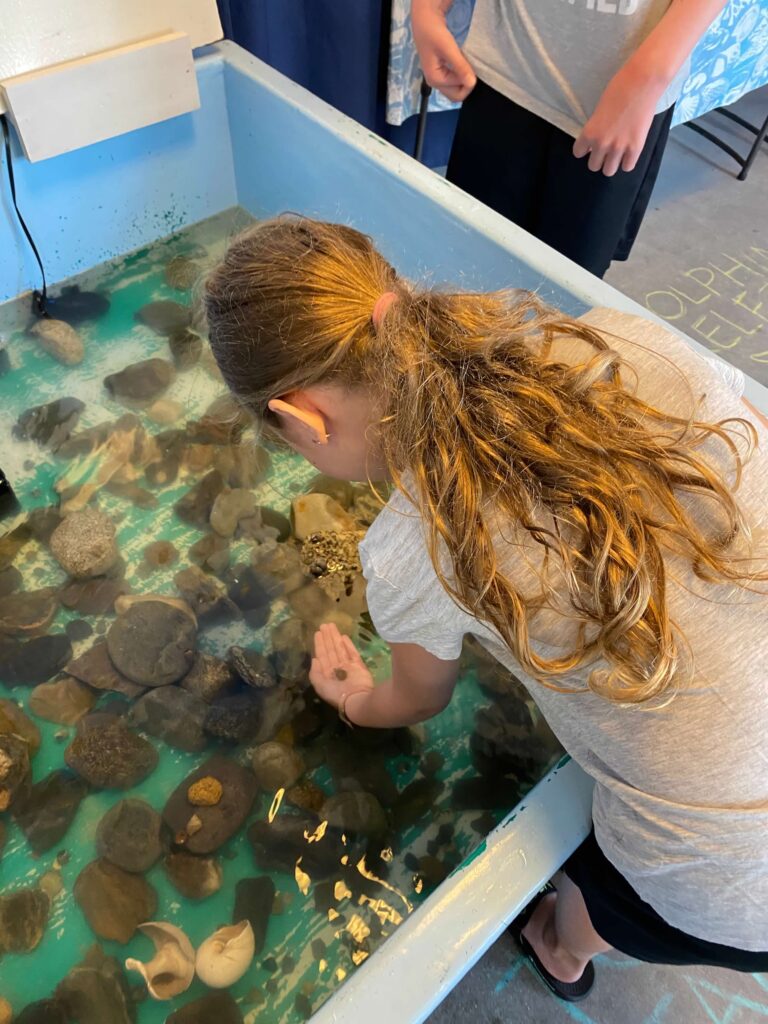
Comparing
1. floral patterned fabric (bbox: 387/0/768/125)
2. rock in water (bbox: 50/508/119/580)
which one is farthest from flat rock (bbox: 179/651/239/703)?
floral patterned fabric (bbox: 387/0/768/125)

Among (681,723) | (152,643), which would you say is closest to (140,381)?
(152,643)

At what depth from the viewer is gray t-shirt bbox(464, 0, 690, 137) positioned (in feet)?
3.34

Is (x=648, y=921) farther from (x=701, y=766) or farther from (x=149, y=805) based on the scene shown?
(x=149, y=805)

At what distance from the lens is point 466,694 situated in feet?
3.54

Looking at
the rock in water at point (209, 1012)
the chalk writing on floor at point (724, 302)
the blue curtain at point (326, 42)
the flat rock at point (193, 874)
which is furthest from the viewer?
the chalk writing on floor at point (724, 302)

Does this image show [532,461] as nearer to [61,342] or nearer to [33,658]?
[33,658]

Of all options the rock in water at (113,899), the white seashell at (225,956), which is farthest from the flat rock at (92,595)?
the white seashell at (225,956)

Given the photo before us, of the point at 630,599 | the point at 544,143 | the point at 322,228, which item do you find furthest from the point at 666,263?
the point at 630,599

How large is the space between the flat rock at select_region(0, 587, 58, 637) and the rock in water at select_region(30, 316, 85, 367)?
482 mm

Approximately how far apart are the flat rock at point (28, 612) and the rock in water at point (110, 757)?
0.20m

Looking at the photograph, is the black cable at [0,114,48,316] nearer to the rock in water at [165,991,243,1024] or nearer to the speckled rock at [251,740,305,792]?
the speckled rock at [251,740,305,792]

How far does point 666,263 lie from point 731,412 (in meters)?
1.62

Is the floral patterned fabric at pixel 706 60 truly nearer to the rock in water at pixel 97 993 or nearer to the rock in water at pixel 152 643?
the rock in water at pixel 152 643

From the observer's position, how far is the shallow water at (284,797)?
866mm
